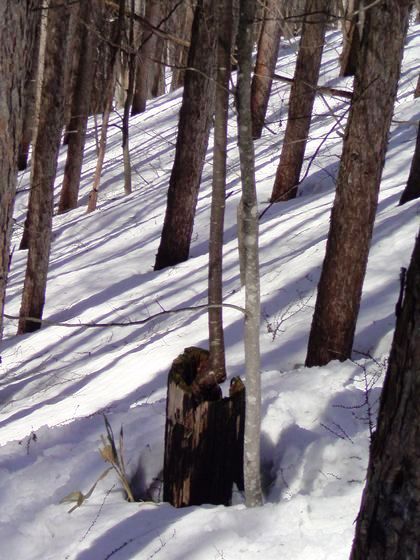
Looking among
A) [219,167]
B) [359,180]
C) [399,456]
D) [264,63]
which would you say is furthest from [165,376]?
[264,63]

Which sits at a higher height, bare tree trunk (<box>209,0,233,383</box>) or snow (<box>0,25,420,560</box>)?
bare tree trunk (<box>209,0,233,383</box>)

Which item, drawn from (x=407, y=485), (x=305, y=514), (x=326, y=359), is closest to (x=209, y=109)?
(x=326, y=359)

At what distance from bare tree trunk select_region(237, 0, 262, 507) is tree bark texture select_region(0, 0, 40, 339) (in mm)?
1303

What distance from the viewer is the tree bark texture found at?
4445 mm

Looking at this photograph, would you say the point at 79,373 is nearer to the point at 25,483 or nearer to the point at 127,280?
the point at 127,280

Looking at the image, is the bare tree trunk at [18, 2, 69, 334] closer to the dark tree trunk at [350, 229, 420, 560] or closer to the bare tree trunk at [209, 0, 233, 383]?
the bare tree trunk at [209, 0, 233, 383]

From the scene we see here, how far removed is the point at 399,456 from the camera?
198cm

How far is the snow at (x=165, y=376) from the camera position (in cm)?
402

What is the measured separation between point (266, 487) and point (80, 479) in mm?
1081

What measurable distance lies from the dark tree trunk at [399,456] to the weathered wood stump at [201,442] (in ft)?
7.73

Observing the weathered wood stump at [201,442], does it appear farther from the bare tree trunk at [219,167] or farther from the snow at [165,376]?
the bare tree trunk at [219,167]

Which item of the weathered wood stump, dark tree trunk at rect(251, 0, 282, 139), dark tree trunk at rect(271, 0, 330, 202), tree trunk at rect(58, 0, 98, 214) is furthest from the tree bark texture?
tree trunk at rect(58, 0, 98, 214)

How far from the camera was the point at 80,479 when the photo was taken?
15.7 feet

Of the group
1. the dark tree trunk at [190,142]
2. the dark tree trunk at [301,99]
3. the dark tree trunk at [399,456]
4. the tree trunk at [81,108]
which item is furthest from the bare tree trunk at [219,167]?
the tree trunk at [81,108]
